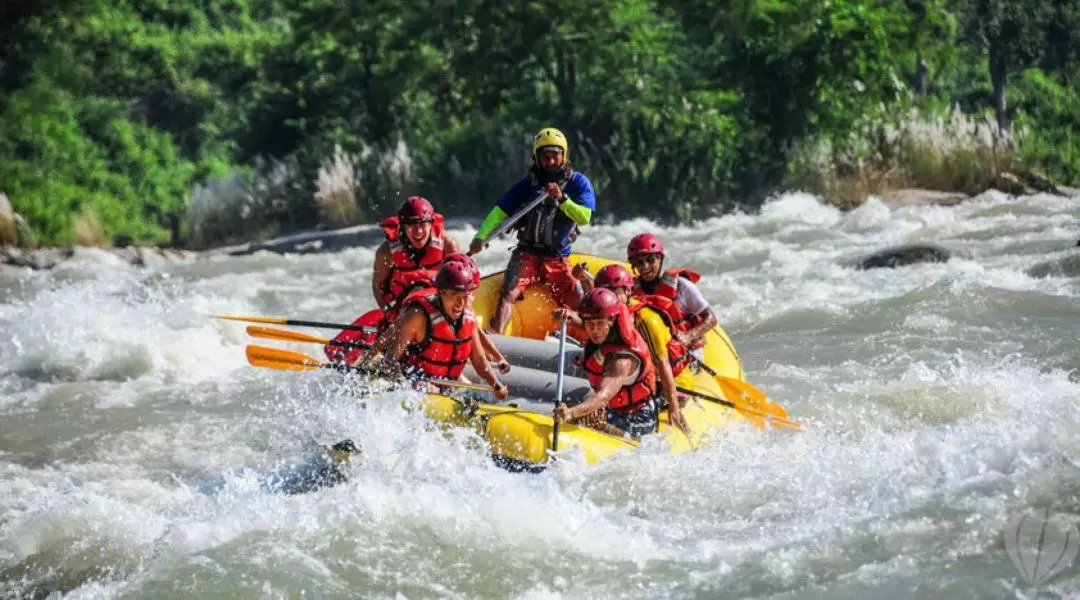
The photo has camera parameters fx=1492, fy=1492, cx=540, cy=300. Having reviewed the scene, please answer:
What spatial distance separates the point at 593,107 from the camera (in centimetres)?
1973

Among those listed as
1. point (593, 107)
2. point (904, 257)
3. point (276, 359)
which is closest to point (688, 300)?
point (276, 359)

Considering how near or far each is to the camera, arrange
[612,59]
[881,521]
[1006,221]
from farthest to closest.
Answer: [612,59] → [1006,221] → [881,521]

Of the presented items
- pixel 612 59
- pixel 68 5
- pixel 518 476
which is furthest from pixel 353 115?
pixel 518 476

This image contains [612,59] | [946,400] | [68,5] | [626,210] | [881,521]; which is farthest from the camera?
[68,5]

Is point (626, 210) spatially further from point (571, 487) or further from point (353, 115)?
point (571, 487)

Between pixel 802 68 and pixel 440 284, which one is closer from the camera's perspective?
pixel 440 284

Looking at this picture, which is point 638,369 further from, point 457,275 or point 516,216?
point 516,216

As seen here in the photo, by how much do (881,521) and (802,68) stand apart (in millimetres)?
13215

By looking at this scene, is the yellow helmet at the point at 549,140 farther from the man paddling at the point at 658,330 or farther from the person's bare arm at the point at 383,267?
the man paddling at the point at 658,330

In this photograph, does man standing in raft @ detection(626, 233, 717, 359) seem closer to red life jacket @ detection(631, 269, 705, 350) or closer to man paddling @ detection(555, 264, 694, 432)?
red life jacket @ detection(631, 269, 705, 350)

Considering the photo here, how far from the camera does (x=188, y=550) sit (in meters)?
6.25

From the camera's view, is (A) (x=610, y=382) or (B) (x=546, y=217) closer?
(A) (x=610, y=382)

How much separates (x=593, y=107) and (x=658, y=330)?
41.0ft

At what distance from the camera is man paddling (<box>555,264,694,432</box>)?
7.30m
